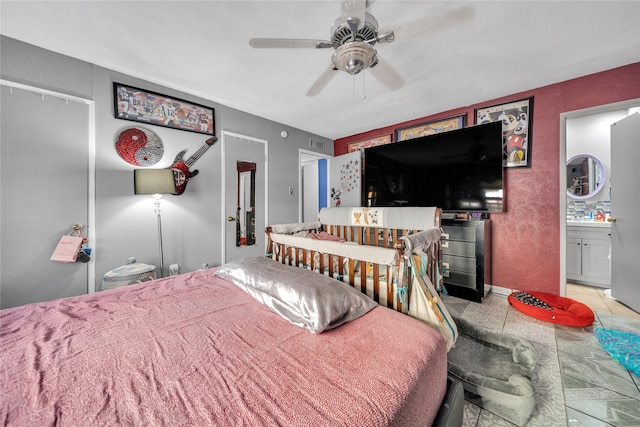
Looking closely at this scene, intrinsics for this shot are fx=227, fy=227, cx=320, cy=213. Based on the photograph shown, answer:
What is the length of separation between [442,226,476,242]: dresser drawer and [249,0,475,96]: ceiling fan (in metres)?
2.30

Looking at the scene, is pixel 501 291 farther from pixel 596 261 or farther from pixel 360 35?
pixel 360 35

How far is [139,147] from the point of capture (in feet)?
7.89

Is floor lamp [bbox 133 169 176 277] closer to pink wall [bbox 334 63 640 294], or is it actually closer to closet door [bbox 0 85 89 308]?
closet door [bbox 0 85 89 308]

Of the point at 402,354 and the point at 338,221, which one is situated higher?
the point at 338,221

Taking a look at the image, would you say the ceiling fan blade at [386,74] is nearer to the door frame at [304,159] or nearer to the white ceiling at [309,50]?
the white ceiling at [309,50]

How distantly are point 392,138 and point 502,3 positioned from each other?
2.39m

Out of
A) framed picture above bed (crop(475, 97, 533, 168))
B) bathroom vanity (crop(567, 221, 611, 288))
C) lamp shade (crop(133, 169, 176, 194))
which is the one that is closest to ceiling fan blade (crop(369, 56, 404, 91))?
framed picture above bed (crop(475, 97, 533, 168))

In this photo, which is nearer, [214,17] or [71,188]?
[214,17]

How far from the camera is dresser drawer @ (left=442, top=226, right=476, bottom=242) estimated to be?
111 inches

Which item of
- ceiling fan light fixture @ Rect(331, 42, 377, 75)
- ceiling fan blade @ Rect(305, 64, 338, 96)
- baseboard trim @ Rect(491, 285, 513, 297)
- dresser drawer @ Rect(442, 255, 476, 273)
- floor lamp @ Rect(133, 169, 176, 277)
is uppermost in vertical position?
ceiling fan blade @ Rect(305, 64, 338, 96)

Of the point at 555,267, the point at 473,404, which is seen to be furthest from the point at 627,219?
the point at 473,404

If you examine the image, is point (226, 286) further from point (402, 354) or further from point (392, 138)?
point (392, 138)

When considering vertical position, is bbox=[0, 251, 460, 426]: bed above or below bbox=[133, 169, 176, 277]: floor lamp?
below

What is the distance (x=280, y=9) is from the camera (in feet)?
5.22
